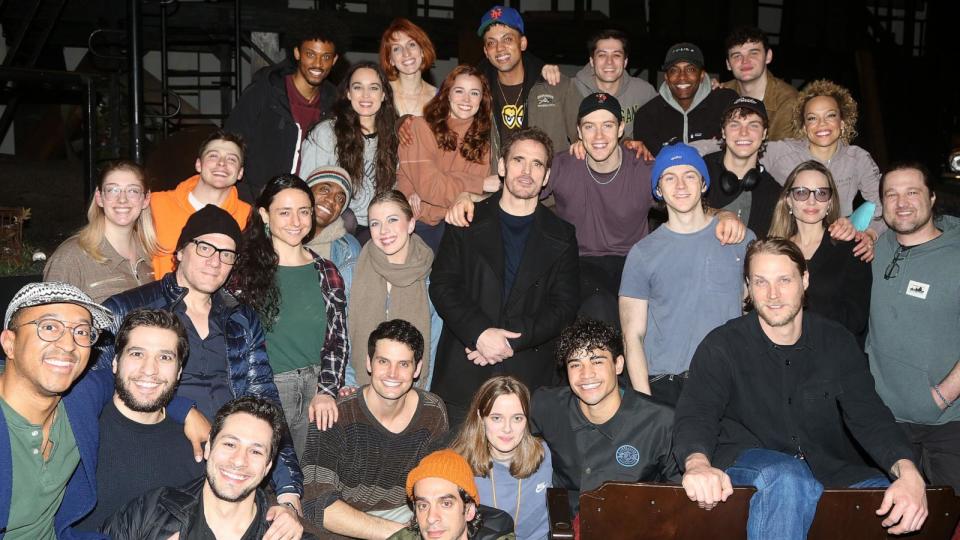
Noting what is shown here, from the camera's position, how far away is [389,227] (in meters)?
4.92

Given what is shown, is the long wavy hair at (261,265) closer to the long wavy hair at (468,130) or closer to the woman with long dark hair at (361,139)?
the woman with long dark hair at (361,139)

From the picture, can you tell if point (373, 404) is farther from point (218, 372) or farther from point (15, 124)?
point (15, 124)

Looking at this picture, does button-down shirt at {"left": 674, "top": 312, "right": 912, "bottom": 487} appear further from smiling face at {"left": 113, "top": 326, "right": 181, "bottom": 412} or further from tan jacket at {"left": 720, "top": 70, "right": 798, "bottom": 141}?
tan jacket at {"left": 720, "top": 70, "right": 798, "bottom": 141}

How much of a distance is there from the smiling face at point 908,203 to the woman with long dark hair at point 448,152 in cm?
218

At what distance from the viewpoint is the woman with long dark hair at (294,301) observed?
4668mm

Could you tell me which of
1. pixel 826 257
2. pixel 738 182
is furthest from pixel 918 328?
pixel 738 182

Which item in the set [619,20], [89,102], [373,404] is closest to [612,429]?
[373,404]

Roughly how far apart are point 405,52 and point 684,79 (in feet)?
6.05

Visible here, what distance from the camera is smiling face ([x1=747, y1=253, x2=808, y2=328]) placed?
155 inches

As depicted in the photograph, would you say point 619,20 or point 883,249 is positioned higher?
point 619,20

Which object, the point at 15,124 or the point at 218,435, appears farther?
the point at 15,124

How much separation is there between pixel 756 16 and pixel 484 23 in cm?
1231

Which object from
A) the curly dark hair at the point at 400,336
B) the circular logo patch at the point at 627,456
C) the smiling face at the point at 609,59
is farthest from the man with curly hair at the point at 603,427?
the smiling face at the point at 609,59

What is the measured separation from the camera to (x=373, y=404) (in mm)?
4441
